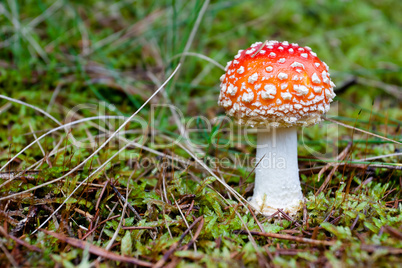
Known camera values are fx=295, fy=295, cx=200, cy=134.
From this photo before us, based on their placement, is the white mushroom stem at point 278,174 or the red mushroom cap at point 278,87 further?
the white mushroom stem at point 278,174

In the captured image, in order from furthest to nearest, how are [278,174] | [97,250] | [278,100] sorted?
[278,174], [278,100], [97,250]

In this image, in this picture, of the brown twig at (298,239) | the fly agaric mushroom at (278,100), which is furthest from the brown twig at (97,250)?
the fly agaric mushroom at (278,100)

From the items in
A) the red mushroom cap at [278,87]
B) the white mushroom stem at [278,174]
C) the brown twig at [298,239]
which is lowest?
the brown twig at [298,239]

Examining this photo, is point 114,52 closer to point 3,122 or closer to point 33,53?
point 33,53

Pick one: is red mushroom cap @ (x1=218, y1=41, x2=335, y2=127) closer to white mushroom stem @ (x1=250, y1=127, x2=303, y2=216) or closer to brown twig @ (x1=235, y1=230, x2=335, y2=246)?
white mushroom stem @ (x1=250, y1=127, x2=303, y2=216)

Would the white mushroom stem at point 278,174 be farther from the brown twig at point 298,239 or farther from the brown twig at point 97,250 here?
the brown twig at point 97,250

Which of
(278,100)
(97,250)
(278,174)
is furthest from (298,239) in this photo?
(97,250)

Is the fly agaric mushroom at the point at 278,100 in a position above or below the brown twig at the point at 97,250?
above

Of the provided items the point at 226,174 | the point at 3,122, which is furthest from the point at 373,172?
the point at 3,122

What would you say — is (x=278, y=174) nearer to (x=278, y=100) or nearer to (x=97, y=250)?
(x=278, y=100)
